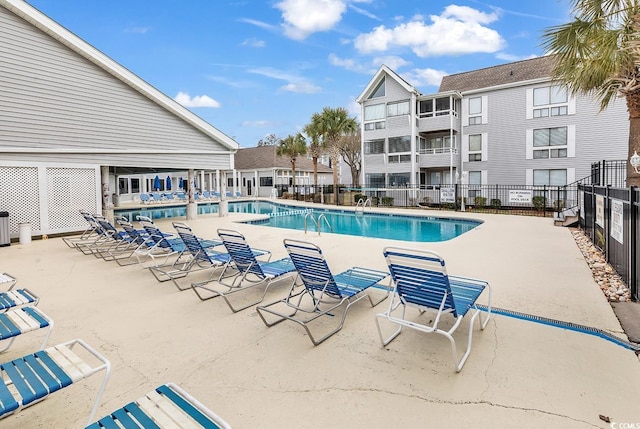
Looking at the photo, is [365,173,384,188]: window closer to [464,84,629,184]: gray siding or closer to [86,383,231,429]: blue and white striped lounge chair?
[464,84,629,184]: gray siding

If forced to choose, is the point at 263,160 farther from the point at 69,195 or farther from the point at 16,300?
the point at 16,300

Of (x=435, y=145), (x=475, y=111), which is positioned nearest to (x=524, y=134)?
(x=475, y=111)

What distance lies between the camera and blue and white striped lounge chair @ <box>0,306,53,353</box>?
3148mm

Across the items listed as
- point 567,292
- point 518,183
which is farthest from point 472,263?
point 518,183

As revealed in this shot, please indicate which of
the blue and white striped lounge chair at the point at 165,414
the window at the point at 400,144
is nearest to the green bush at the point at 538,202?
the window at the point at 400,144

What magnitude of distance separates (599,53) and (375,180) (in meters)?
20.7

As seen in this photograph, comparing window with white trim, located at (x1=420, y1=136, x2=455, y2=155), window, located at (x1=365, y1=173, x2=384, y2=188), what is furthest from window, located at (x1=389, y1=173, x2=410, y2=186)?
window with white trim, located at (x1=420, y1=136, x2=455, y2=155)

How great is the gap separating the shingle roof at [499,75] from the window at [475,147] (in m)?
3.51

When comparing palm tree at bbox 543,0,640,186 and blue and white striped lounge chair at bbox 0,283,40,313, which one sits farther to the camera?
palm tree at bbox 543,0,640,186

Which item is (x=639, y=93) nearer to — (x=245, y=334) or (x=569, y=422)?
(x=569, y=422)

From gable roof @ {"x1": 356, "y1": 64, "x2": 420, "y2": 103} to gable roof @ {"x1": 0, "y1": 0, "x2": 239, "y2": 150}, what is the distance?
1391 cm

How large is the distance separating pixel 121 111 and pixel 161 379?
14303mm

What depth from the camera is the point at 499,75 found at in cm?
2545

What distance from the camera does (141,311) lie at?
5203 millimetres
